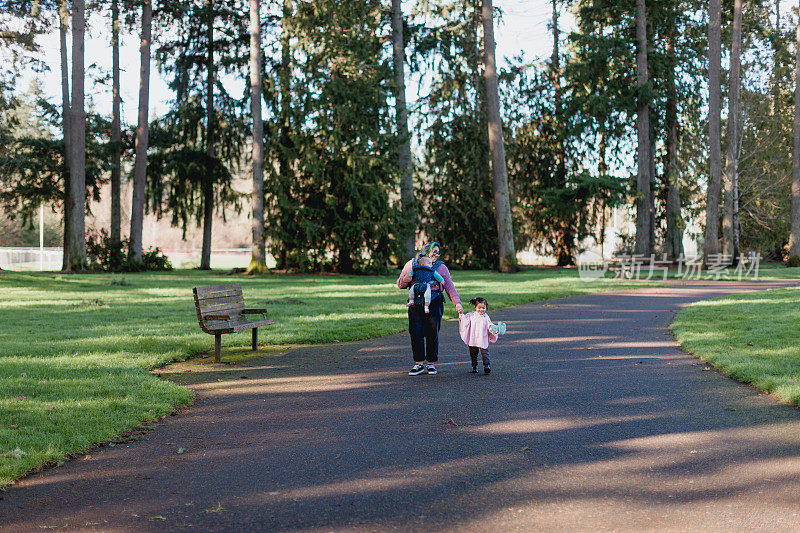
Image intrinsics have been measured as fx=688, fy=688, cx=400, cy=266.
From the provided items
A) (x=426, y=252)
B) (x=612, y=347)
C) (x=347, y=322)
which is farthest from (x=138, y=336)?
(x=612, y=347)

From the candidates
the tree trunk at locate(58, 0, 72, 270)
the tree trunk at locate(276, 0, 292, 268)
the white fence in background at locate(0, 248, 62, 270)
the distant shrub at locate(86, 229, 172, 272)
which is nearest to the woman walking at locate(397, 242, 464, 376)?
the tree trunk at locate(276, 0, 292, 268)

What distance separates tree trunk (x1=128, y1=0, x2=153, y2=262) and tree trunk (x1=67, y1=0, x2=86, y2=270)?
3773 mm

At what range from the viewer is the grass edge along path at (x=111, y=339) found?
620 cm

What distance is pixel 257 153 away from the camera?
32750 millimetres

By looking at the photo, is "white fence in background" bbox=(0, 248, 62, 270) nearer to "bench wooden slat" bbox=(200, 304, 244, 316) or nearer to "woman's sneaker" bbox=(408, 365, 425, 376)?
"bench wooden slat" bbox=(200, 304, 244, 316)

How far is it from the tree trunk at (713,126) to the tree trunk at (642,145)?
2.97 m

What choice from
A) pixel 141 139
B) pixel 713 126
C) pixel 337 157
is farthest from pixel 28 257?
pixel 713 126

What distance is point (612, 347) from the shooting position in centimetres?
1119

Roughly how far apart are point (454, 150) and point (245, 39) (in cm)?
1361

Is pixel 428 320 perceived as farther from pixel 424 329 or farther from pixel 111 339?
pixel 111 339

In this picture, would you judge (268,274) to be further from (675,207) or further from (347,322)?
(675,207)

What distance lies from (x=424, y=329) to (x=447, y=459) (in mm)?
3984

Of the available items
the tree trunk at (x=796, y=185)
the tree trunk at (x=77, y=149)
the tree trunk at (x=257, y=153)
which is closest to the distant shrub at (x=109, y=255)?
the tree trunk at (x=77, y=149)

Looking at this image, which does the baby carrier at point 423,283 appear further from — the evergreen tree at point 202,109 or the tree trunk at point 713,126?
the evergreen tree at point 202,109
